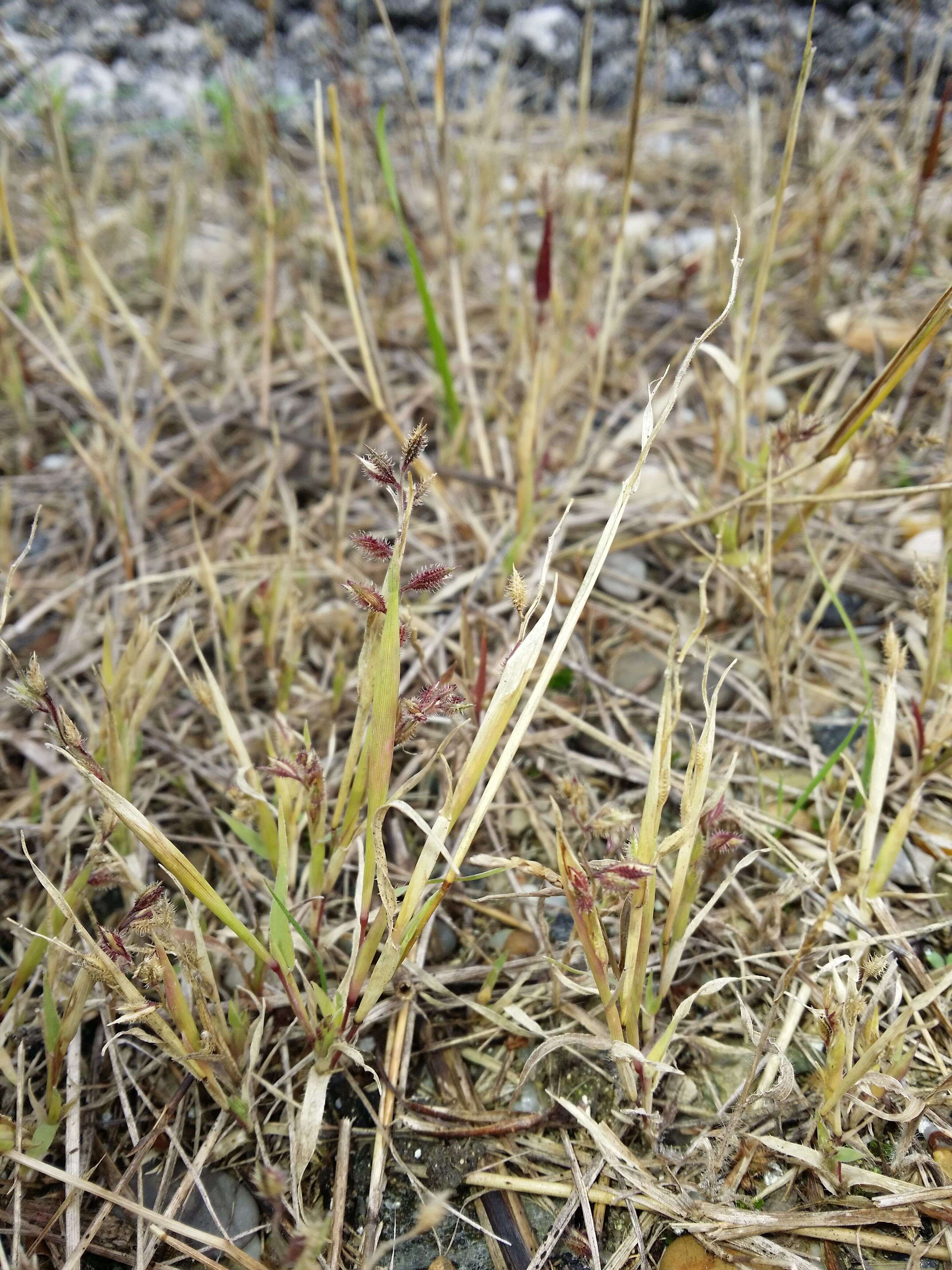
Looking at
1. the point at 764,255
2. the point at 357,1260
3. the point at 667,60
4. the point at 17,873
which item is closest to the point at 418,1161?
the point at 357,1260

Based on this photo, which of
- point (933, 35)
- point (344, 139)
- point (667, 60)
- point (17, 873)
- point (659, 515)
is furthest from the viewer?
point (667, 60)

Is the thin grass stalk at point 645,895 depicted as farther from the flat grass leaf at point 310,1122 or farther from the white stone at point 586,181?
the white stone at point 586,181

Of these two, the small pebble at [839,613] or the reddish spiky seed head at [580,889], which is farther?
the small pebble at [839,613]

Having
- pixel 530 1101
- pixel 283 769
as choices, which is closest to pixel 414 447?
pixel 283 769

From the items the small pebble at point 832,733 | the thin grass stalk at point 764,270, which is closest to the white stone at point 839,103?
the thin grass stalk at point 764,270

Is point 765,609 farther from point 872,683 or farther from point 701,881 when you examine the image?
point 701,881

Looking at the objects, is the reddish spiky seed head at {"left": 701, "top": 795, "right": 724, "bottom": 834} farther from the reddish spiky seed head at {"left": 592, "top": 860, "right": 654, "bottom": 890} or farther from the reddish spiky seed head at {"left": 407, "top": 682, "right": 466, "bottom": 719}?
the reddish spiky seed head at {"left": 407, "top": 682, "right": 466, "bottom": 719}

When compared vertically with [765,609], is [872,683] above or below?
below

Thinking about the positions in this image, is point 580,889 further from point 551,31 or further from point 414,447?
point 551,31
